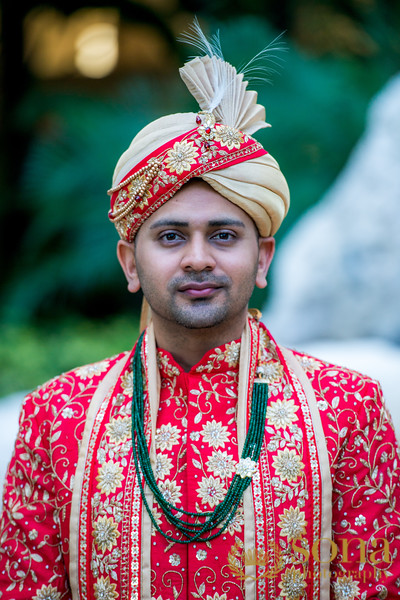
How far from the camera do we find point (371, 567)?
1896 millimetres

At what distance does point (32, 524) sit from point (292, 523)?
79 cm

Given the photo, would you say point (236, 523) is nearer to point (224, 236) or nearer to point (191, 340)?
point (191, 340)

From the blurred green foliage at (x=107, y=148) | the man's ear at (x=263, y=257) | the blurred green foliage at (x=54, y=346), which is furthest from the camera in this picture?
the blurred green foliage at (x=107, y=148)

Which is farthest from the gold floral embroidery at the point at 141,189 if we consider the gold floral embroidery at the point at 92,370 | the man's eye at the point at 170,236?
the gold floral embroidery at the point at 92,370

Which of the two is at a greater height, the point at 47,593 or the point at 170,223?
the point at 170,223

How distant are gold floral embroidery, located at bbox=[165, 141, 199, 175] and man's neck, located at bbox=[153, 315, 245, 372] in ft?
1.61

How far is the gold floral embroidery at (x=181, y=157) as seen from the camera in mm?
1920

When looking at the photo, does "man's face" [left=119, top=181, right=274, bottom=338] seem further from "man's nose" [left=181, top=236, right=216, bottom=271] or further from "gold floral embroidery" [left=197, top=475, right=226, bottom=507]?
"gold floral embroidery" [left=197, top=475, right=226, bottom=507]

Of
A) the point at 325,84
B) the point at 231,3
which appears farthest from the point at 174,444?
the point at 231,3

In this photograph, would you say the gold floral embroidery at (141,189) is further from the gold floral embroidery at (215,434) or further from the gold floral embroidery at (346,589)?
the gold floral embroidery at (346,589)

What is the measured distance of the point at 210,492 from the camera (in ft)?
6.26

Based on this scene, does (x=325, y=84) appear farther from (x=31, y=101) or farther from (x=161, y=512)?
(x=161, y=512)

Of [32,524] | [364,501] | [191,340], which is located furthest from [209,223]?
[32,524]

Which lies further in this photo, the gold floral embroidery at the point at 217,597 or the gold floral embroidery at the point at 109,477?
the gold floral embroidery at the point at 109,477
